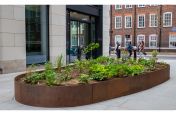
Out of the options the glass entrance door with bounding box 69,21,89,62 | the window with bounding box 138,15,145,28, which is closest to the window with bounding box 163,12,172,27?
the window with bounding box 138,15,145,28

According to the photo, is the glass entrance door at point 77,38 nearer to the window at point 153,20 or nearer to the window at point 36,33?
the window at point 36,33

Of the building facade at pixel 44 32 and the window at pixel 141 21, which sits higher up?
the window at pixel 141 21

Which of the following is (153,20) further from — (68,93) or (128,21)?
(68,93)

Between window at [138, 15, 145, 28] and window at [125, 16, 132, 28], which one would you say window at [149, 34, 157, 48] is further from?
window at [125, 16, 132, 28]

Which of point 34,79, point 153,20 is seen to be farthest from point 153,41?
point 34,79

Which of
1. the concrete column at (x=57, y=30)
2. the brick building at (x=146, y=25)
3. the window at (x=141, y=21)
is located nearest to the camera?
the concrete column at (x=57, y=30)

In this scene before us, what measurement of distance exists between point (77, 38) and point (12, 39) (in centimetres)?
682

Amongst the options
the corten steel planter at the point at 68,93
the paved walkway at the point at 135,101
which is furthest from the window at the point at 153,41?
the corten steel planter at the point at 68,93

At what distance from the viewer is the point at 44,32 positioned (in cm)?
1548

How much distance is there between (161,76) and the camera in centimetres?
1059

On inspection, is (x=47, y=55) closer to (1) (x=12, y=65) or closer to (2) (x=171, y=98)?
(1) (x=12, y=65)

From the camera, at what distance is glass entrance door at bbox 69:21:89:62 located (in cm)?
1866

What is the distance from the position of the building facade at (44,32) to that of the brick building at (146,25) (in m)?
18.5

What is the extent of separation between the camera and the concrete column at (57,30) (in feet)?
51.0
